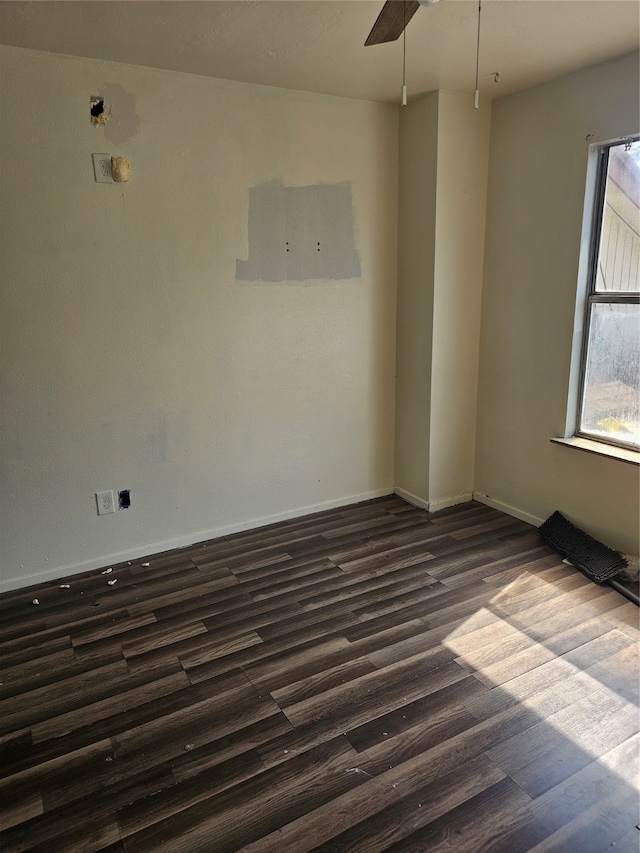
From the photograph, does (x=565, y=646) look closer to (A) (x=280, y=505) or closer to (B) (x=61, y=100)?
(A) (x=280, y=505)

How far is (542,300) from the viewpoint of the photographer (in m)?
3.18

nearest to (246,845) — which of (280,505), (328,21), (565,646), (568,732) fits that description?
(568,732)

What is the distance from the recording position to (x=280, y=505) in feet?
11.6

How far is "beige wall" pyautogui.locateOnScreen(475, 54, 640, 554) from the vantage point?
2824 millimetres

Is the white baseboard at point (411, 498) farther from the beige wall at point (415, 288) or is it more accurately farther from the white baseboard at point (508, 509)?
the white baseboard at point (508, 509)

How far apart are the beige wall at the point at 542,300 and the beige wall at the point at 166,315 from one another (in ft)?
2.22

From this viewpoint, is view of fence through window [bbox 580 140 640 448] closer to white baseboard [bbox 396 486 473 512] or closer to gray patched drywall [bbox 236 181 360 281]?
white baseboard [bbox 396 486 473 512]

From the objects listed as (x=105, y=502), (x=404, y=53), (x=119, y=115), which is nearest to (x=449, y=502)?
(x=105, y=502)

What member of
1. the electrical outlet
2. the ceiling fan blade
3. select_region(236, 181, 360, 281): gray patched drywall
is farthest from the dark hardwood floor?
the ceiling fan blade

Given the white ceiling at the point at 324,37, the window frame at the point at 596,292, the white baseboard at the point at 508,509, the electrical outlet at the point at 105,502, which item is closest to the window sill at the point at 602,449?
the window frame at the point at 596,292

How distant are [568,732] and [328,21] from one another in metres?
2.73

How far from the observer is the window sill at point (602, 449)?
110 inches

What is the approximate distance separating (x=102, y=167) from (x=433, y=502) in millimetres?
2652

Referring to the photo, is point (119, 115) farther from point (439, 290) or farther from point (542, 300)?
point (542, 300)
